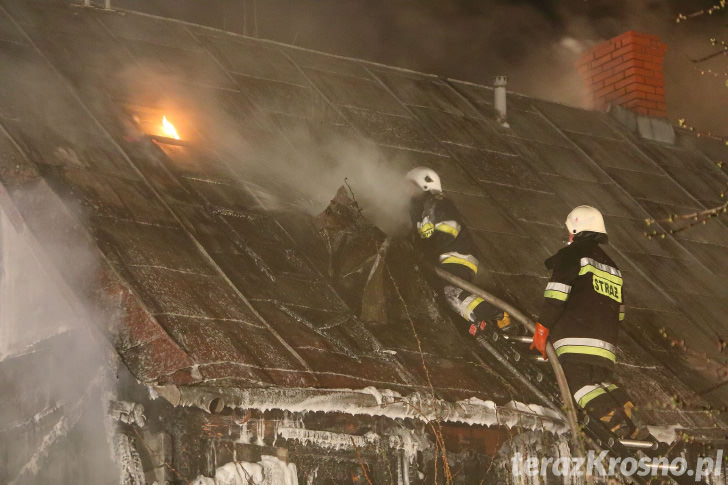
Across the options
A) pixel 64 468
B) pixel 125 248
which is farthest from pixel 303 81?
pixel 64 468

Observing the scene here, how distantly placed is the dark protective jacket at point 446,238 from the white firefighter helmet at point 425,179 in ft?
1.29

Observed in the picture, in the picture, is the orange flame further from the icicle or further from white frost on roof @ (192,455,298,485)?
white frost on roof @ (192,455,298,485)

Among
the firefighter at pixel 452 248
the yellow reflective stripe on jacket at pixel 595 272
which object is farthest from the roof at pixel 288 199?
the yellow reflective stripe on jacket at pixel 595 272

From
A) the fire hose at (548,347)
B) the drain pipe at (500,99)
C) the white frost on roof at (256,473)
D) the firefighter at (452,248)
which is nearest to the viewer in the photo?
the white frost on roof at (256,473)

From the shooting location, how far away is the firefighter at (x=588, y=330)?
266 inches

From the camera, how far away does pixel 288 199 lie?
781 centimetres

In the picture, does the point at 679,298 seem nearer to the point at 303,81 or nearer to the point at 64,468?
the point at 303,81

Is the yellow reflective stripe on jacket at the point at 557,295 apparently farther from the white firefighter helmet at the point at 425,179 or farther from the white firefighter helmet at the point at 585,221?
the white firefighter helmet at the point at 425,179

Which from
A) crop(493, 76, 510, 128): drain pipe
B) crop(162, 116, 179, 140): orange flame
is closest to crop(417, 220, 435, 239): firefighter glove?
crop(162, 116, 179, 140): orange flame

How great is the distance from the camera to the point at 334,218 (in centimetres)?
733

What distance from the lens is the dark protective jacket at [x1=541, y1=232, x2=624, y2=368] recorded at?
6.84m

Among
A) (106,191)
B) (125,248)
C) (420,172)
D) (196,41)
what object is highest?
(196,41)

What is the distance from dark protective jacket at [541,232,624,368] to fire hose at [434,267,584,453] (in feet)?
0.55

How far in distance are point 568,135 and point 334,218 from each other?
17.2 feet
